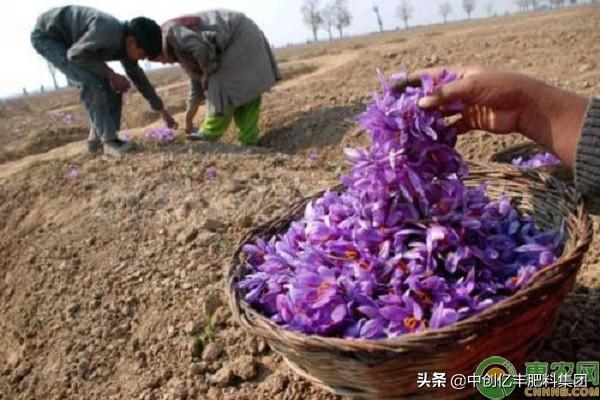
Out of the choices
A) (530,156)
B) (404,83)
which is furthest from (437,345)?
(530,156)

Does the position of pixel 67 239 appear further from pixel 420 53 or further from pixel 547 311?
pixel 420 53

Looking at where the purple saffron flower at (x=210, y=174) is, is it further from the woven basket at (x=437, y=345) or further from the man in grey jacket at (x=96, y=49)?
the woven basket at (x=437, y=345)

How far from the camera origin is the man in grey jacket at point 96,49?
5.10 metres

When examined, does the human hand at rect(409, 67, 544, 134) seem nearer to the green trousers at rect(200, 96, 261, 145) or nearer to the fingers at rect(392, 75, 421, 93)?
the fingers at rect(392, 75, 421, 93)

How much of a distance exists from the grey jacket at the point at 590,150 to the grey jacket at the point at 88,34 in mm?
4351

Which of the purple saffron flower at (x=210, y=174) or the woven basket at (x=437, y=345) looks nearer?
the woven basket at (x=437, y=345)

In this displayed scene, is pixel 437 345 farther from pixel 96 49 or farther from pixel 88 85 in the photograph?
pixel 88 85

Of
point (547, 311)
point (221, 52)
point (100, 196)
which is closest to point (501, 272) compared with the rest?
point (547, 311)

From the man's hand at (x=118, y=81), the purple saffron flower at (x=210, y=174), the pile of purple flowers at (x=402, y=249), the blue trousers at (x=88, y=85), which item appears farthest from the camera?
the blue trousers at (x=88, y=85)

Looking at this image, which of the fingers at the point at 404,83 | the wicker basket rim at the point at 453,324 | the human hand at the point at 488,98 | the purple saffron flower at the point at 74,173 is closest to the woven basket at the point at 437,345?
the wicker basket rim at the point at 453,324

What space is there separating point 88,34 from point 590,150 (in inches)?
177

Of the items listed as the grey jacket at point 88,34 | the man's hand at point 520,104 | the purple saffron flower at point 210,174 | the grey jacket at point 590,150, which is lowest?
the purple saffron flower at point 210,174

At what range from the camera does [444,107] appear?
175 cm

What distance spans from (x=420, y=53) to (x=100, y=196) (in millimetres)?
5727
